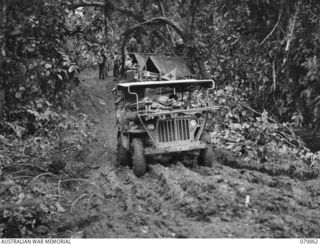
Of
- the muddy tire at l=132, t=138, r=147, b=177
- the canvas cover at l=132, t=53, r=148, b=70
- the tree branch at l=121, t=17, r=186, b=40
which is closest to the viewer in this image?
the muddy tire at l=132, t=138, r=147, b=177

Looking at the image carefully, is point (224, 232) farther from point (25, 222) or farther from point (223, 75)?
point (223, 75)

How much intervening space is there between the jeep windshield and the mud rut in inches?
46.9

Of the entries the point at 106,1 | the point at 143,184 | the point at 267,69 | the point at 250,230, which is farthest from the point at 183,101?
the point at 106,1

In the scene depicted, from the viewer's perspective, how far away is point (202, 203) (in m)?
5.86

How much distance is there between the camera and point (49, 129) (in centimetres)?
1134

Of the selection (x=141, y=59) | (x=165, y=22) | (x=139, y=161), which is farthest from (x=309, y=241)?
(x=141, y=59)

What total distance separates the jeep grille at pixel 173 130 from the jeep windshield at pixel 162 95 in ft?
0.86

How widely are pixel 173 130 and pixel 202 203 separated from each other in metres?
3.01

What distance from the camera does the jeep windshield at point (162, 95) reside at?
870 centimetres

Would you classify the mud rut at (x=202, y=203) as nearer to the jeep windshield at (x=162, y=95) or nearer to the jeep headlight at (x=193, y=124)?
the jeep headlight at (x=193, y=124)

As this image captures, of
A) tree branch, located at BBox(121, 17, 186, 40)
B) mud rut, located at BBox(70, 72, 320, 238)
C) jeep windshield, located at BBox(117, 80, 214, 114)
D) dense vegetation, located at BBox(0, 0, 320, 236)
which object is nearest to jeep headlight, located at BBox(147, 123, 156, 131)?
jeep windshield, located at BBox(117, 80, 214, 114)

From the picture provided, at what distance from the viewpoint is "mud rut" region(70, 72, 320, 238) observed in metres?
5.10

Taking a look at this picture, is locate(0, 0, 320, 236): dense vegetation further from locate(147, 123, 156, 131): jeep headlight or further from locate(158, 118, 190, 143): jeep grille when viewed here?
locate(158, 118, 190, 143): jeep grille

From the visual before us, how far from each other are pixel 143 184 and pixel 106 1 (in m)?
9.41
